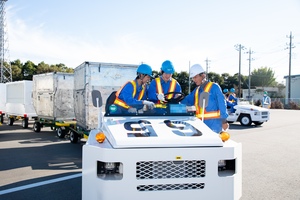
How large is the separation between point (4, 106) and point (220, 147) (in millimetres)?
17515

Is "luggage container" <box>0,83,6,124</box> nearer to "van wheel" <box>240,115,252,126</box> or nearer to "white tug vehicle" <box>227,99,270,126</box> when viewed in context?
"white tug vehicle" <box>227,99,270,126</box>

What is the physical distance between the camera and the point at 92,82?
926cm

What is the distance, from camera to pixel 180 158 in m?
3.09

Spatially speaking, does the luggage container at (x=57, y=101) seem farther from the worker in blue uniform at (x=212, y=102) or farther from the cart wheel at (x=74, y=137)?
the worker in blue uniform at (x=212, y=102)

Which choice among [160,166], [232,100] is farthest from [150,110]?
[232,100]

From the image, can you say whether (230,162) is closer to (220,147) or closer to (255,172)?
(220,147)

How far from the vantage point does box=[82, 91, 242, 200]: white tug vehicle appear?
9.78 ft

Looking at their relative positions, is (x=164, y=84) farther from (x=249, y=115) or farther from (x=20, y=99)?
(x=20, y=99)

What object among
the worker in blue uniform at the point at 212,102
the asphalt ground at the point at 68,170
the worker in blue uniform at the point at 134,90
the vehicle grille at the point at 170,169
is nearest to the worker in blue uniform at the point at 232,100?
the asphalt ground at the point at 68,170

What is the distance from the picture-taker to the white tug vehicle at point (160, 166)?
2982 millimetres

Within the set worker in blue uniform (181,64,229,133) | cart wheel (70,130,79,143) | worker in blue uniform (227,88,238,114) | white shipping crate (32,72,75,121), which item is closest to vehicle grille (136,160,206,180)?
worker in blue uniform (181,64,229,133)

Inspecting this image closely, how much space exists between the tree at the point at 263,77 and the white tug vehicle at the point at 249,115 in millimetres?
63143

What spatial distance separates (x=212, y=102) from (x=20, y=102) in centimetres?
1299

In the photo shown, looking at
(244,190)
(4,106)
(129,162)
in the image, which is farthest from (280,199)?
(4,106)
